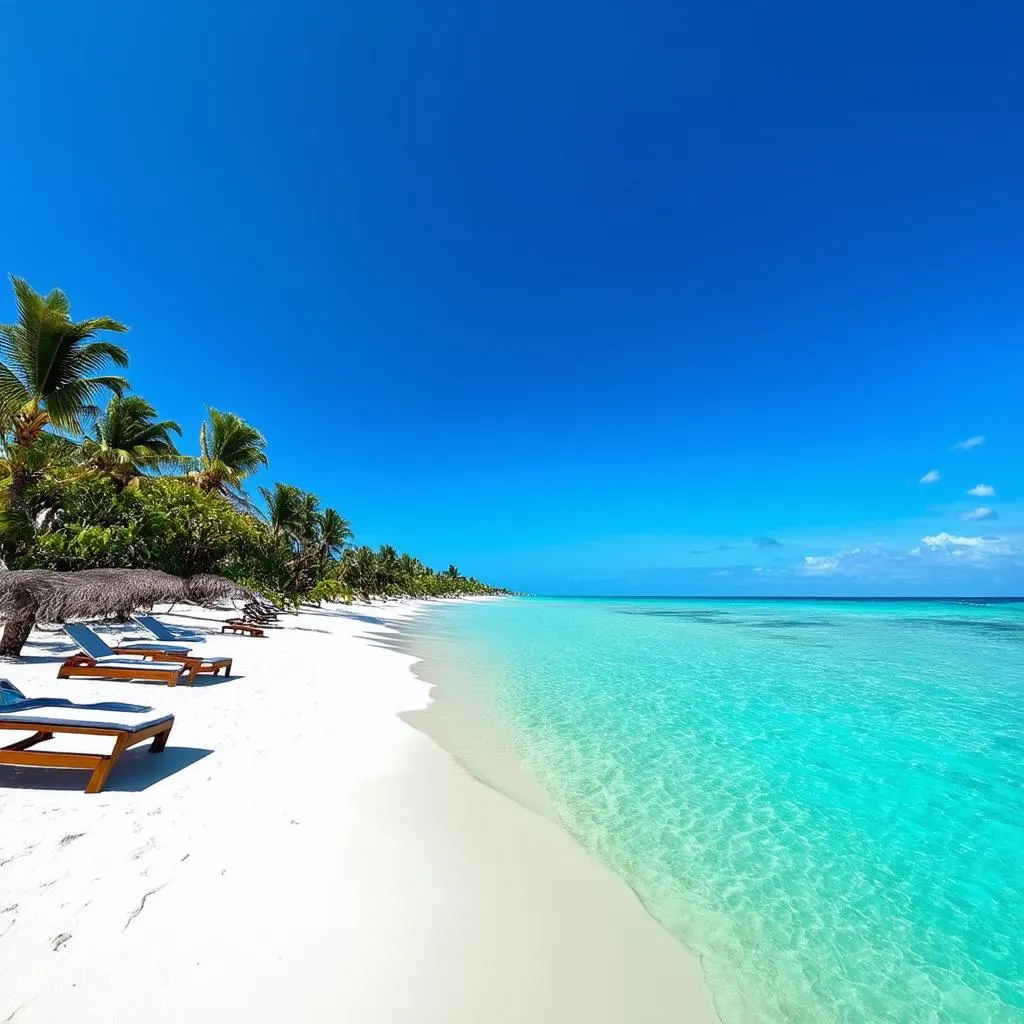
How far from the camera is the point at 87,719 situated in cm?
453

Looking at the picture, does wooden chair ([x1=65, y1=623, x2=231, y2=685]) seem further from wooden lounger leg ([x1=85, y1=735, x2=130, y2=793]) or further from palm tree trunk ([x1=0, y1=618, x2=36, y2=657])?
wooden lounger leg ([x1=85, y1=735, x2=130, y2=793])

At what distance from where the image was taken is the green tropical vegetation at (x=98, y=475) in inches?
472

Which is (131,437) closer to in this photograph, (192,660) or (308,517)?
(308,517)

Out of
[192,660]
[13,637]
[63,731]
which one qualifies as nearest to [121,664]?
[192,660]

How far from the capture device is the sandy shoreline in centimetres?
248

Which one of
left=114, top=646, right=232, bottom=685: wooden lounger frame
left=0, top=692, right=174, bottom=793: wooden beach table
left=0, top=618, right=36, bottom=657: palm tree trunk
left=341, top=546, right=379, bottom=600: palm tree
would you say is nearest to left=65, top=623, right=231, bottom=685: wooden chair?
left=114, top=646, right=232, bottom=685: wooden lounger frame

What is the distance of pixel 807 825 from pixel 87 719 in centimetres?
720

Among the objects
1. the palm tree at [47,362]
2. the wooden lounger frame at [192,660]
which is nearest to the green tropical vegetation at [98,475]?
the palm tree at [47,362]

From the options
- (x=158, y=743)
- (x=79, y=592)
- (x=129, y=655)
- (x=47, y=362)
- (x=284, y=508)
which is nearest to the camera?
(x=158, y=743)

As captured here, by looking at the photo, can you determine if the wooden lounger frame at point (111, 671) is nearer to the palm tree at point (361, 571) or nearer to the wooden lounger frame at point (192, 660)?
the wooden lounger frame at point (192, 660)

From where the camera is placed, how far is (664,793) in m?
6.02

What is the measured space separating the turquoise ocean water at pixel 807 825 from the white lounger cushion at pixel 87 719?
4.06 m

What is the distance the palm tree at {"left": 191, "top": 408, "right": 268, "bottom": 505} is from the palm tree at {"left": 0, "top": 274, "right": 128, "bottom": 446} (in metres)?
9.69

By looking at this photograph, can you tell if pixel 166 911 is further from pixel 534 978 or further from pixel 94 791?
pixel 534 978
